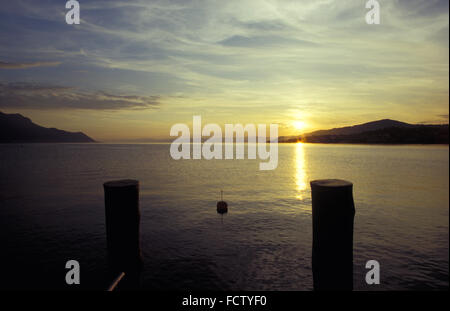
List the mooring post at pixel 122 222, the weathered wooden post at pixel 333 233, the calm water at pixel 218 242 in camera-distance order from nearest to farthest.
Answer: the weathered wooden post at pixel 333 233, the mooring post at pixel 122 222, the calm water at pixel 218 242

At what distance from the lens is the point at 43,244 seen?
14.8 m

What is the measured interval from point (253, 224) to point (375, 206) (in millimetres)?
13095

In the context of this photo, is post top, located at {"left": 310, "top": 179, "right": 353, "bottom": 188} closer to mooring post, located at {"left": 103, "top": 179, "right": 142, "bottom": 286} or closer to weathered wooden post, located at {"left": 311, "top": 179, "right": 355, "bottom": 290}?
weathered wooden post, located at {"left": 311, "top": 179, "right": 355, "bottom": 290}

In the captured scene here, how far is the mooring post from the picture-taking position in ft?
26.2

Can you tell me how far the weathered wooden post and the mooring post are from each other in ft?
16.4

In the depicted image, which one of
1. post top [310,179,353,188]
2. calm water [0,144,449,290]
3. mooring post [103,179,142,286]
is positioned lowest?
calm water [0,144,449,290]

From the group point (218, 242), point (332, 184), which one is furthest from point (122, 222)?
point (218, 242)

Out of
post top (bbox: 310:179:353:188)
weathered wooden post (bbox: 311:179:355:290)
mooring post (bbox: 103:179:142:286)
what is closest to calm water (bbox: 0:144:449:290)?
mooring post (bbox: 103:179:142:286)

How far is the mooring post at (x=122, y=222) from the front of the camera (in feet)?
26.2

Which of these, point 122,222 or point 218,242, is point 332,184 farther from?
point 218,242

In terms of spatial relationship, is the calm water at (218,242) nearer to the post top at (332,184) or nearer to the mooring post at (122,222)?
the mooring post at (122,222)

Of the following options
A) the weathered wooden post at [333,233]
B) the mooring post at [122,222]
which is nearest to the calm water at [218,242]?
the mooring post at [122,222]

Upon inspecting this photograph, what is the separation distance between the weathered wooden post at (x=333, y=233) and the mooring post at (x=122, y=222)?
16.4ft
